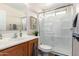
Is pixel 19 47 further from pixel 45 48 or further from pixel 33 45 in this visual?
pixel 45 48

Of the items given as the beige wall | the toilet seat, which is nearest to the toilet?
the toilet seat

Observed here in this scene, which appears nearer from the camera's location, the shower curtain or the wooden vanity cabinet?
the wooden vanity cabinet

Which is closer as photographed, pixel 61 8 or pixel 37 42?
pixel 61 8

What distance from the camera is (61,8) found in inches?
54.4

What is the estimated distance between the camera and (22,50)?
1.41m

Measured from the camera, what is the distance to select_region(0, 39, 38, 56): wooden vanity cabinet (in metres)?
1.18

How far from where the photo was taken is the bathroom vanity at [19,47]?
1162 millimetres

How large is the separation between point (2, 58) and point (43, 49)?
25.4 inches

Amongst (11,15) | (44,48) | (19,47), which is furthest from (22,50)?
(11,15)

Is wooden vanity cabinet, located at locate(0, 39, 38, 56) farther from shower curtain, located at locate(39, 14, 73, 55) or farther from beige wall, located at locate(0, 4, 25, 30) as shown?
beige wall, located at locate(0, 4, 25, 30)

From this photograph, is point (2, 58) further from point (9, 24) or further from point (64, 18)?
point (64, 18)

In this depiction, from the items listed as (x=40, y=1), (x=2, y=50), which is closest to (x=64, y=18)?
(x=40, y=1)

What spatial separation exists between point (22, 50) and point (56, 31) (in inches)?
26.5

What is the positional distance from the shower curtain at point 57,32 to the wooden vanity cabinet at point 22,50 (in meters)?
0.18
